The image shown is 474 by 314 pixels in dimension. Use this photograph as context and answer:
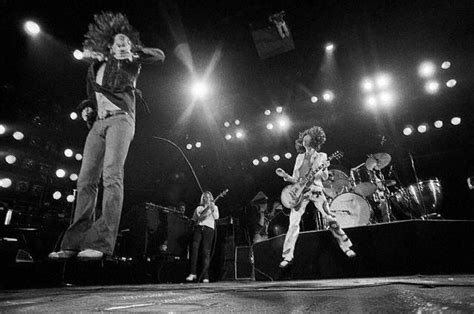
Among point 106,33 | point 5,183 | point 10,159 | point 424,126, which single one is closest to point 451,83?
point 424,126

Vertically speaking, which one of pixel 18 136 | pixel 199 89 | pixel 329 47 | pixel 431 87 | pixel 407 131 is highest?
pixel 329 47

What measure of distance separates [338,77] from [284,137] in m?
2.58

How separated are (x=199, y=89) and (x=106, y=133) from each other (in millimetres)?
6521

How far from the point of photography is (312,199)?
477 cm

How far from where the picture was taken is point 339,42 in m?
8.02

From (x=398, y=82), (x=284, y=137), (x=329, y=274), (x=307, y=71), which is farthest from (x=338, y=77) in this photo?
(x=329, y=274)

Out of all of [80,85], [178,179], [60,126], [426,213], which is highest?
[80,85]

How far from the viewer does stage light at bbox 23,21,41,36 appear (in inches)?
229

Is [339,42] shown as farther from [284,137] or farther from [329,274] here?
[329,274]

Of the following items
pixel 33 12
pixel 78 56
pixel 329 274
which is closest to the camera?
pixel 329 274

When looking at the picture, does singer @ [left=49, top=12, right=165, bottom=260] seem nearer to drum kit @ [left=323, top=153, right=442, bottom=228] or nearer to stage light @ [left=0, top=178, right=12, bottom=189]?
drum kit @ [left=323, top=153, right=442, bottom=228]

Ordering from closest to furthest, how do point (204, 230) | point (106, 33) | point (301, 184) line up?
point (106, 33)
point (301, 184)
point (204, 230)

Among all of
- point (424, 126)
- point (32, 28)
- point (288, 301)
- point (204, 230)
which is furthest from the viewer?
point (424, 126)

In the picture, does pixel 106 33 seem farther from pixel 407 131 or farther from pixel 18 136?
Result: pixel 407 131
